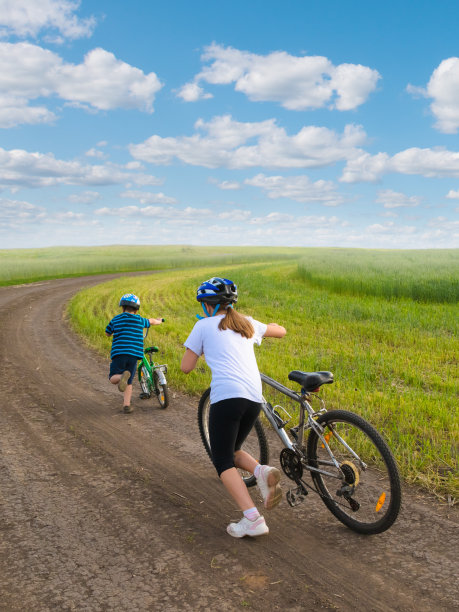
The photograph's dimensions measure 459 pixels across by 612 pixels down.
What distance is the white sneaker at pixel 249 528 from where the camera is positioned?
3.68 m

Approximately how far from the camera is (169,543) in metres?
3.73

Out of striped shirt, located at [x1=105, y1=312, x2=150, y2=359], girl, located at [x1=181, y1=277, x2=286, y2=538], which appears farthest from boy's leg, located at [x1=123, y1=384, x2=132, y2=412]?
girl, located at [x1=181, y1=277, x2=286, y2=538]

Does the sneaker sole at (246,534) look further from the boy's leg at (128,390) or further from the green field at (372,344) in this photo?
the boy's leg at (128,390)

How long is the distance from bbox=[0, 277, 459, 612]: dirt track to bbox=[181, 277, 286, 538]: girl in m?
0.39

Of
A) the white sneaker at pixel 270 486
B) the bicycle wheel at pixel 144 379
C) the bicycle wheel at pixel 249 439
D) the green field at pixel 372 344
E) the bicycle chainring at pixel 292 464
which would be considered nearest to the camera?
the white sneaker at pixel 270 486

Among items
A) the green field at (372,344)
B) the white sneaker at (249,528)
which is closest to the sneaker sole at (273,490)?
the white sneaker at (249,528)

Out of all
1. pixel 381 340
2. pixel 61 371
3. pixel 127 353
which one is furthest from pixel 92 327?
pixel 381 340

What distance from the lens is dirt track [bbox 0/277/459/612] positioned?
10.3 ft

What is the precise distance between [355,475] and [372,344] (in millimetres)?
7390

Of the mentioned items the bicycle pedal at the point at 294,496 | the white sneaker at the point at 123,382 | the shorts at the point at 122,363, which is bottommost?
the bicycle pedal at the point at 294,496

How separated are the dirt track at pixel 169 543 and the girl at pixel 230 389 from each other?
1.29ft

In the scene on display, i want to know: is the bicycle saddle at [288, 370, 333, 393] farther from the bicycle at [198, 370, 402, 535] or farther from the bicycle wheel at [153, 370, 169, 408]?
the bicycle wheel at [153, 370, 169, 408]

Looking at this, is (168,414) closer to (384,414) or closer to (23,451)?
(23,451)

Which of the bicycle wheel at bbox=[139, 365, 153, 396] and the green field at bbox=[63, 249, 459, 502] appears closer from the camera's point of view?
the green field at bbox=[63, 249, 459, 502]
